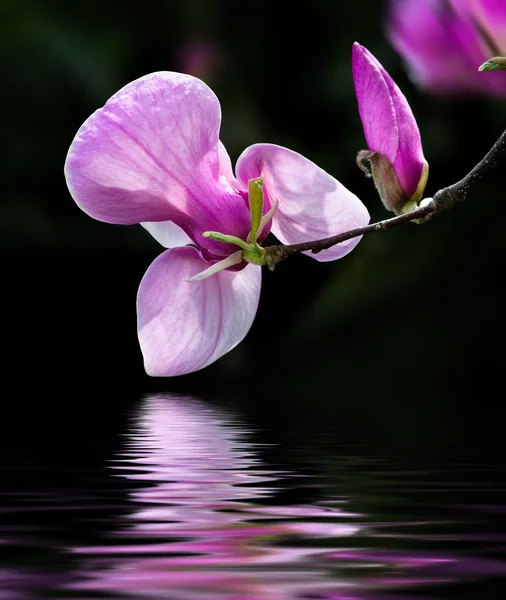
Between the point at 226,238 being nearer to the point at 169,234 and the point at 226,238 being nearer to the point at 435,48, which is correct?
the point at 169,234

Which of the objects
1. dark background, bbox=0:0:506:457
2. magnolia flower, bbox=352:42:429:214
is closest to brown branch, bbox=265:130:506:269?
magnolia flower, bbox=352:42:429:214

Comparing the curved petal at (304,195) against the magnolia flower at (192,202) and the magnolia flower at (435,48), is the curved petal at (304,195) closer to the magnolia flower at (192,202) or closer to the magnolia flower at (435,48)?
the magnolia flower at (192,202)

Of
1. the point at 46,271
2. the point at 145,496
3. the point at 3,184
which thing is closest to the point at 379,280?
the point at 145,496

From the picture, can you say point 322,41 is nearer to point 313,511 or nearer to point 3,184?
point 3,184

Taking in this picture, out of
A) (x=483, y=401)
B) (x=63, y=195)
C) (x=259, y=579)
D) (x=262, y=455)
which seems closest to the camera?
(x=259, y=579)

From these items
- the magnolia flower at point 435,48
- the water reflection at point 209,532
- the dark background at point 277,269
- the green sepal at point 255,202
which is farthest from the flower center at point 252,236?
the dark background at point 277,269

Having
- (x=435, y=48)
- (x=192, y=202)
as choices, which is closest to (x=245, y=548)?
(x=192, y=202)

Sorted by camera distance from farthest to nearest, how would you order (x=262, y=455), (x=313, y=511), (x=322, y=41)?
(x=322, y=41), (x=262, y=455), (x=313, y=511)
